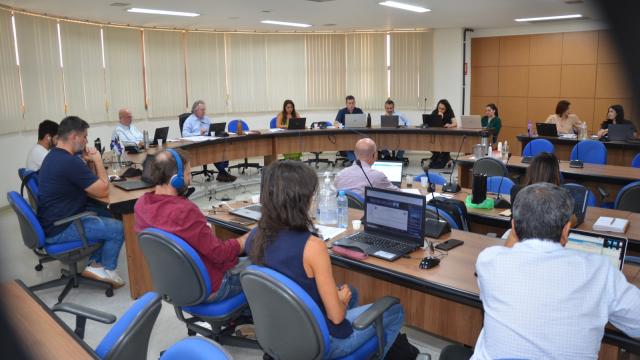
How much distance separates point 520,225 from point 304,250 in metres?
0.81

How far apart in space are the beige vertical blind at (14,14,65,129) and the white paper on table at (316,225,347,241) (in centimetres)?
528

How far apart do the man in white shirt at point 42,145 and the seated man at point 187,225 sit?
7.87 feet

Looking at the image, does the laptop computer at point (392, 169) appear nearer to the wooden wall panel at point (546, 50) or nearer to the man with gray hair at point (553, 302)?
the man with gray hair at point (553, 302)

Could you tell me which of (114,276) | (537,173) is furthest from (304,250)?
(114,276)

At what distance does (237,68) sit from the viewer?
10336 mm

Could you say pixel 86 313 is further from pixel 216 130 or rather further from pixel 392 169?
pixel 216 130

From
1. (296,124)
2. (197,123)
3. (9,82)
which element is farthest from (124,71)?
(296,124)

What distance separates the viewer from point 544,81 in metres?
9.80

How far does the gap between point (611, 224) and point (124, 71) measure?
7808 millimetres

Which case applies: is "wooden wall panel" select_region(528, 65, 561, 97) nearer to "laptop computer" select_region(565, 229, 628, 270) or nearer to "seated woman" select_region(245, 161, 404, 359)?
"laptop computer" select_region(565, 229, 628, 270)

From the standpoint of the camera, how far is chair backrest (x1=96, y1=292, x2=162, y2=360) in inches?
68.6

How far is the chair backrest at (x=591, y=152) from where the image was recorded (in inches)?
229

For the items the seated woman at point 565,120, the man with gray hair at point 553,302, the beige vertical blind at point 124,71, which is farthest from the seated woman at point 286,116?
the man with gray hair at point 553,302

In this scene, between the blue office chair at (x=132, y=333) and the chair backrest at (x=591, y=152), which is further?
the chair backrest at (x=591, y=152)
